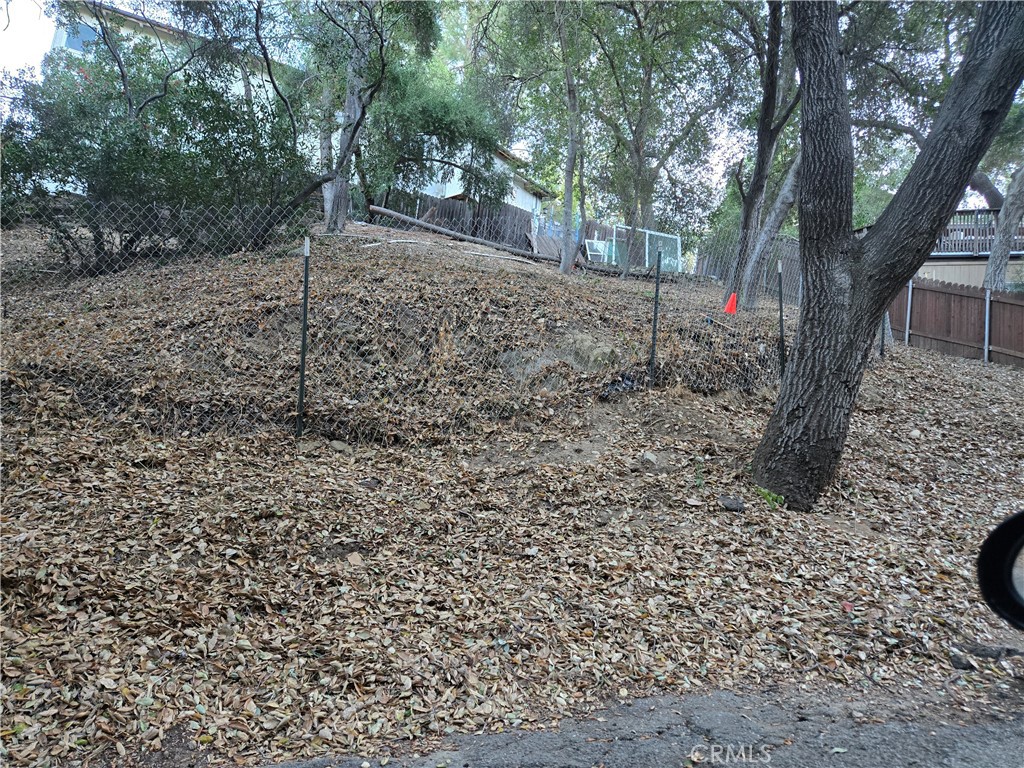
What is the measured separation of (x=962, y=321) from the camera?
12312mm

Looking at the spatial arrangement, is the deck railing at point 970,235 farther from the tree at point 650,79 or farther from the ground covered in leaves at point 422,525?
the ground covered in leaves at point 422,525

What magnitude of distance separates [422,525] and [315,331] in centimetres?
309

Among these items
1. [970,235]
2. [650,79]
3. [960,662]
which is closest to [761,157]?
[650,79]

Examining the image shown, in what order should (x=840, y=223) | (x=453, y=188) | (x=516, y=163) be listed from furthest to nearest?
(x=453, y=188) < (x=516, y=163) < (x=840, y=223)

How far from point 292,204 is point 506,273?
356cm

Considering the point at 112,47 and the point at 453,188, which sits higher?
the point at 453,188

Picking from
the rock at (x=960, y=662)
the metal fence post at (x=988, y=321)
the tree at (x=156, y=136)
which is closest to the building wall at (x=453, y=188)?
the tree at (x=156, y=136)

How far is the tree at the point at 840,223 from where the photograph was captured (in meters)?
4.49

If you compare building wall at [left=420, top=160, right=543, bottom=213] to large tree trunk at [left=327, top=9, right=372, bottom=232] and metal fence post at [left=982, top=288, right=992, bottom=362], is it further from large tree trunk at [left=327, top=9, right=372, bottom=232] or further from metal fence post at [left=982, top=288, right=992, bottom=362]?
metal fence post at [left=982, top=288, right=992, bottom=362]

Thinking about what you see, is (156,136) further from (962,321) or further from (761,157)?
(962,321)

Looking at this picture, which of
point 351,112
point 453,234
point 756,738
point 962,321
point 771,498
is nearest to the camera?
point 756,738

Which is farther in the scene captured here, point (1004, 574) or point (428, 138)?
point (428, 138)

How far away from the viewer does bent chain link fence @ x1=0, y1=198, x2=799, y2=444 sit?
5645mm

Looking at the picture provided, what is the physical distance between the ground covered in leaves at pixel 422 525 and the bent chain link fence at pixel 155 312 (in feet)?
0.15
